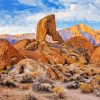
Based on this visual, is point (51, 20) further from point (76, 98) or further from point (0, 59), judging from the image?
point (76, 98)

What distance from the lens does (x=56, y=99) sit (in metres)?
13.7

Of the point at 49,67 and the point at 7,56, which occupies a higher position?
the point at 7,56

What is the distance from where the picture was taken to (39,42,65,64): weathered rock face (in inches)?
1345

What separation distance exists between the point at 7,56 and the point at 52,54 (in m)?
8.59

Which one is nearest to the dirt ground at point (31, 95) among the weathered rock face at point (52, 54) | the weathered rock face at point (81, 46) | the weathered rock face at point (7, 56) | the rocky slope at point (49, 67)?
the rocky slope at point (49, 67)

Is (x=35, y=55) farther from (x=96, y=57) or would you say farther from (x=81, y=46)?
(x=81, y=46)

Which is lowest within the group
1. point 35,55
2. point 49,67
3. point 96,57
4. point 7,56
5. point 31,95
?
point 31,95

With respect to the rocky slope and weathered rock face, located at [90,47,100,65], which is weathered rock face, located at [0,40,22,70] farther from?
weathered rock face, located at [90,47,100,65]

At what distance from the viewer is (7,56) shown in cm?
2789

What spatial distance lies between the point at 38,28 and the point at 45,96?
36334 millimetres

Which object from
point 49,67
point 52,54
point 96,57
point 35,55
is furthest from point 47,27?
point 49,67

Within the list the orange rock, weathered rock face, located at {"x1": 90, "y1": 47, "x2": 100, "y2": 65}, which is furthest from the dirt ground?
weathered rock face, located at {"x1": 90, "y1": 47, "x2": 100, "y2": 65}

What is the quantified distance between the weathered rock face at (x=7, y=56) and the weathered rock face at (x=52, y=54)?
624 cm

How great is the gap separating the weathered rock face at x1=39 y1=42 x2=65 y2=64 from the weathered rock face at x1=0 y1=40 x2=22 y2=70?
624 centimetres
